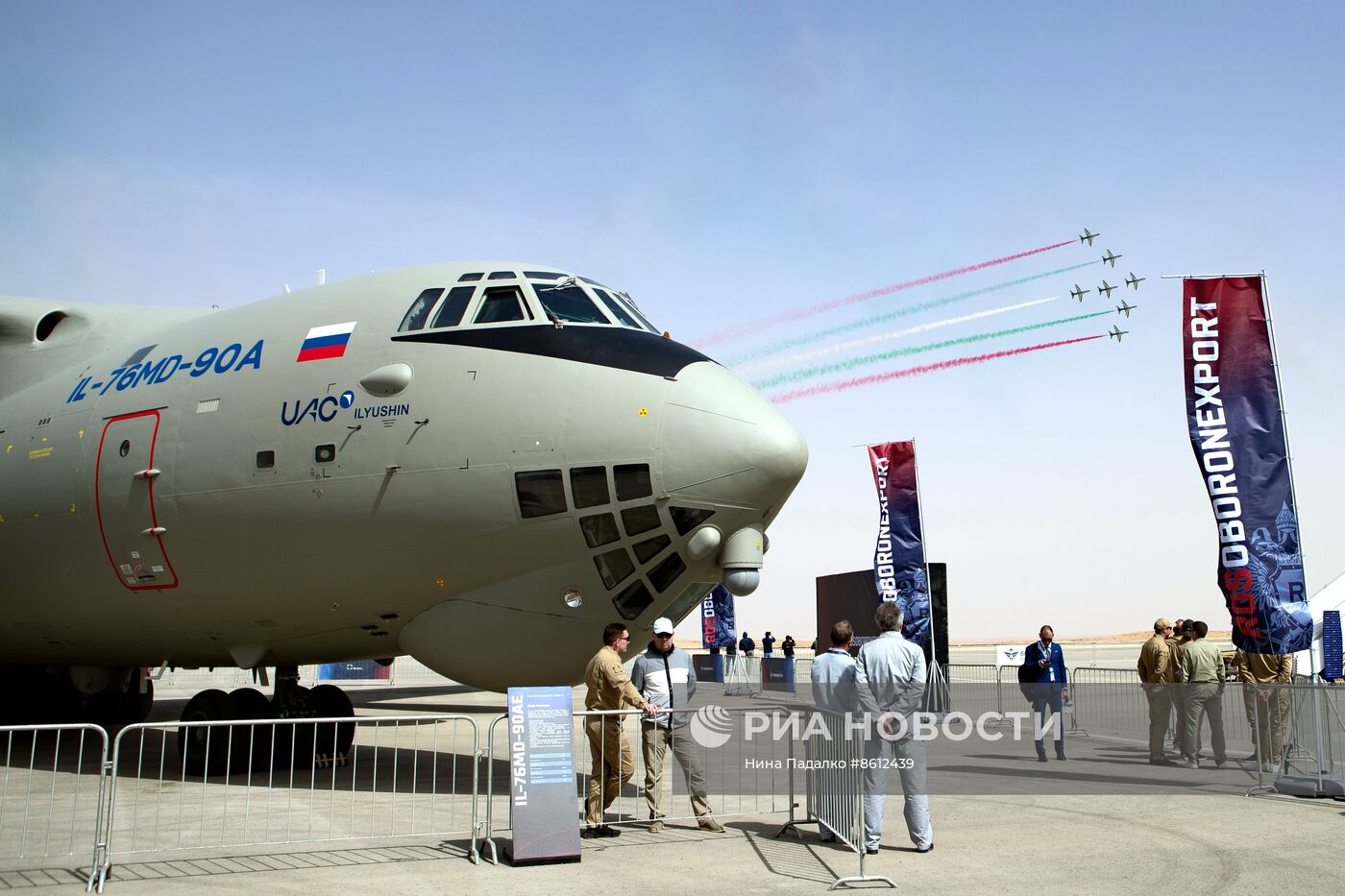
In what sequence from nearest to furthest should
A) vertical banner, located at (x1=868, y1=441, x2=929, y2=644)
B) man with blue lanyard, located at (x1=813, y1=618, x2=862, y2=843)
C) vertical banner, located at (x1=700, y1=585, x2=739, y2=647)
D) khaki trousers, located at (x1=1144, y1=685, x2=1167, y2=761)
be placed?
1. man with blue lanyard, located at (x1=813, y1=618, x2=862, y2=843)
2. khaki trousers, located at (x1=1144, y1=685, x2=1167, y2=761)
3. vertical banner, located at (x1=868, y1=441, x2=929, y2=644)
4. vertical banner, located at (x1=700, y1=585, x2=739, y2=647)

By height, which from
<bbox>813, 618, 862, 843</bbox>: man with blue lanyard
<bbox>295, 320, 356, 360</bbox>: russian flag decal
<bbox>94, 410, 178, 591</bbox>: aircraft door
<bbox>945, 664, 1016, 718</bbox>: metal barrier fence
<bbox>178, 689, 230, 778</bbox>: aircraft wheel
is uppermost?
<bbox>295, 320, 356, 360</bbox>: russian flag decal

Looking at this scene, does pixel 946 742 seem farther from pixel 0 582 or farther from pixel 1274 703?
pixel 0 582

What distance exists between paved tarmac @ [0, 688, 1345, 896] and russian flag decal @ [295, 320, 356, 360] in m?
4.57

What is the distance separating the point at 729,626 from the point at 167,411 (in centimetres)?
2321

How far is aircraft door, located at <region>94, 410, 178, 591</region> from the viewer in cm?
1148

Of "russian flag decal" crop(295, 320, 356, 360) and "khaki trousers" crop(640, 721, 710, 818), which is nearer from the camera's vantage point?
"khaki trousers" crop(640, 721, 710, 818)

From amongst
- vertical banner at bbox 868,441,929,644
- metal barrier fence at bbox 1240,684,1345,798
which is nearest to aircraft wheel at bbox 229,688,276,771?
metal barrier fence at bbox 1240,684,1345,798

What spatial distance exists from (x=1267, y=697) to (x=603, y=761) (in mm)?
7190

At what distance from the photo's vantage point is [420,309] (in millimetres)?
10945

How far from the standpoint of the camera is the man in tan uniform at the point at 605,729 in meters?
9.09

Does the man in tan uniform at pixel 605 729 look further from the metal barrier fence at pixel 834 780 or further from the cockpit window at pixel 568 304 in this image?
the cockpit window at pixel 568 304

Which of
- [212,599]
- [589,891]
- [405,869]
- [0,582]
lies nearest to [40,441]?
[0,582]

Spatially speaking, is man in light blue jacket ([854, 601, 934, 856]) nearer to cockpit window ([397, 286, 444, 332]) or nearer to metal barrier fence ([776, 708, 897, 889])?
metal barrier fence ([776, 708, 897, 889])

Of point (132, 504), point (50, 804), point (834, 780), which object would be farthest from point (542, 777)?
point (132, 504)
